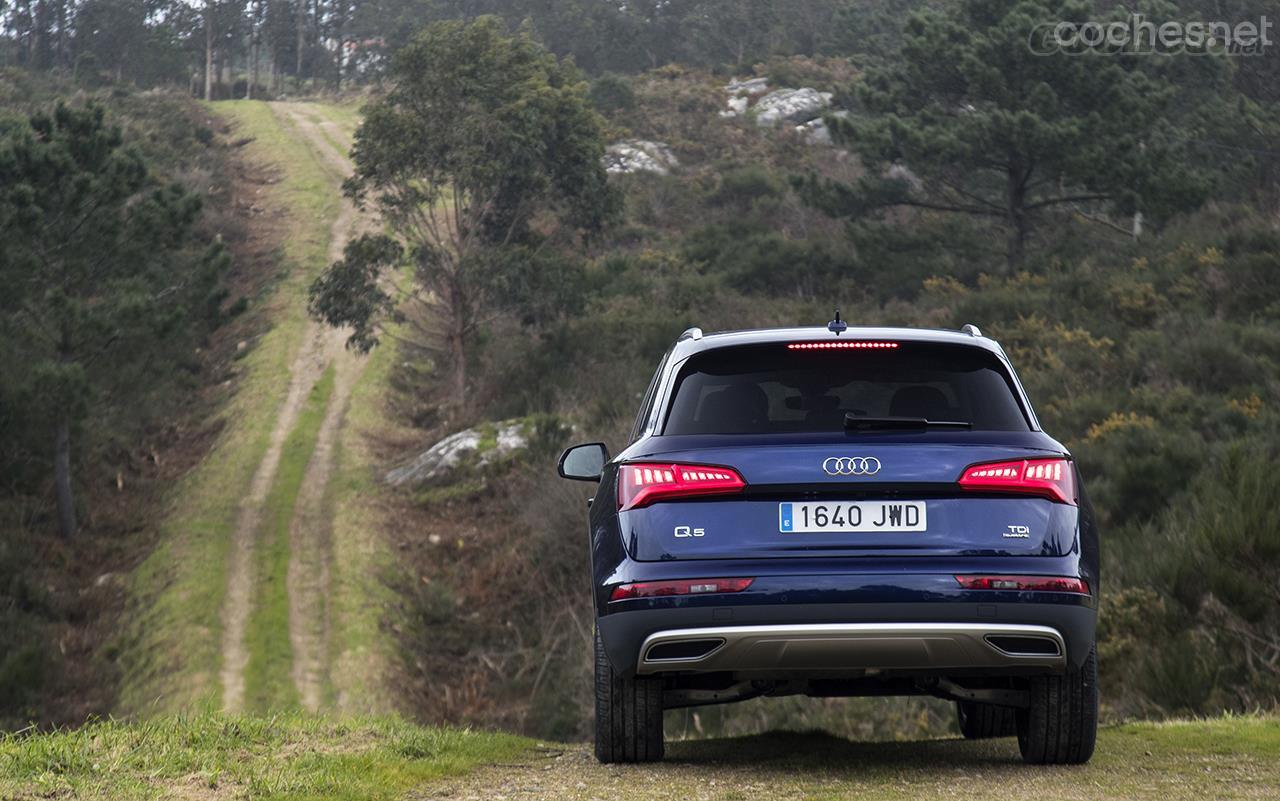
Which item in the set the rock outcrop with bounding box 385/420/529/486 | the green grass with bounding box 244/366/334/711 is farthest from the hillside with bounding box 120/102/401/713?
the rock outcrop with bounding box 385/420/529/486

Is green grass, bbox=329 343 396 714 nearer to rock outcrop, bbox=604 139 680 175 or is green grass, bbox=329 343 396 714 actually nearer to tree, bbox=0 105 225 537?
tree, bbox=0 105 225 537

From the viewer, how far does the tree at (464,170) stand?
33656mm

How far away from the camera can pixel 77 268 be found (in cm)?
2819

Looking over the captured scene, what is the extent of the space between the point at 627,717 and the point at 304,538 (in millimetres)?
22157

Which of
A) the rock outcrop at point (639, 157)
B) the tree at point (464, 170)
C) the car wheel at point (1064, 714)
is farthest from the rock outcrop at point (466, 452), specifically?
the rock outcrop at point (639, 157)

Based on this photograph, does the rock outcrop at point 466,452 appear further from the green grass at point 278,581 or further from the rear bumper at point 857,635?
the rear bumper at point 857,635

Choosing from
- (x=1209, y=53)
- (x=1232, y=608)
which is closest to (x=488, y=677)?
(x=1232, y=608)

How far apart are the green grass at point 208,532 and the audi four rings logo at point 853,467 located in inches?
221

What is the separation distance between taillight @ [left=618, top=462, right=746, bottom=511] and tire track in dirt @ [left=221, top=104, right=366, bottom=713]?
47.7 feet

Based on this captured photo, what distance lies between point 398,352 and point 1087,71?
17.7m

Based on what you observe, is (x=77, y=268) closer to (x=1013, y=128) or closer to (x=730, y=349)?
(x=1013, y=128)

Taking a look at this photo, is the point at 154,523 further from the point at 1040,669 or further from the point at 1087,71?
the point at 1040,669

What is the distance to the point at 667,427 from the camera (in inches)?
213

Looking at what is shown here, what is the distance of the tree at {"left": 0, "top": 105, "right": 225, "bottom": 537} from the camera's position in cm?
2627
